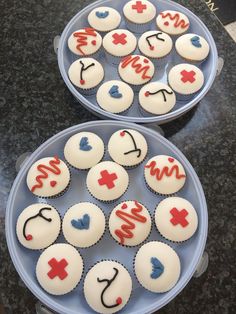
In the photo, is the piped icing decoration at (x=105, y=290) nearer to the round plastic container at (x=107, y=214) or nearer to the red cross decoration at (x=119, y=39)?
the round plastic container at (x=107, y=214)

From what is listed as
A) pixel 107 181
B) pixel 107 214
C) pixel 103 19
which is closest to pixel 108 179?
pixel 107 181

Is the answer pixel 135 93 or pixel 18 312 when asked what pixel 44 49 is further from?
pixel 18 312

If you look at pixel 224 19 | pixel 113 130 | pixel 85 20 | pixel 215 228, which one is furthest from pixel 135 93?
pixel 224 19

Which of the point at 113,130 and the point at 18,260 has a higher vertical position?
the point at 113,130

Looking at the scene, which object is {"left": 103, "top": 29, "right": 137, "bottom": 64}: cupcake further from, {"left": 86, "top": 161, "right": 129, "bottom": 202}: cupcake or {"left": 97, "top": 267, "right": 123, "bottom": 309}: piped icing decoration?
{"left": 97, "top": 267, "right": 123, "bottom": 309}: piped icing decoration

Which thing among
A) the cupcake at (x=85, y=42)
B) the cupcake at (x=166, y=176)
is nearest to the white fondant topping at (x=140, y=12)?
the cupcake at (x=85, y=42)
